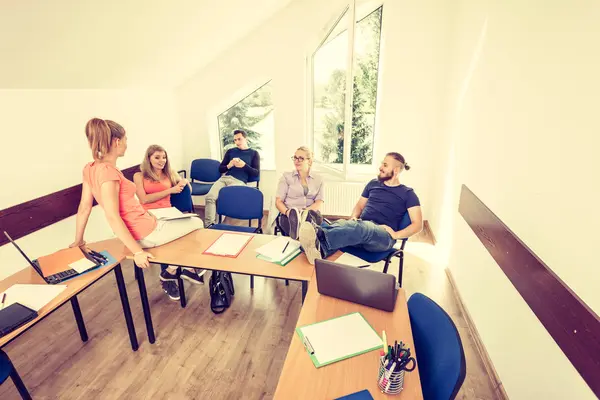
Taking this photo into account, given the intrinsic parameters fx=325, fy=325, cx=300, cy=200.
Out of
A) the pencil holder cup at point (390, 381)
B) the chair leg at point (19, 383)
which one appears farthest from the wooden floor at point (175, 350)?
the pencil holder cup at point (390, 381)

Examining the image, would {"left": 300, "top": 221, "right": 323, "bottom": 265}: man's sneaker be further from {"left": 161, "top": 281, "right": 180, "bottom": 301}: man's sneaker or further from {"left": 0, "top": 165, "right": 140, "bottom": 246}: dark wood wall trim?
{"left": 0, "top": 165, "right": 140, "bottom": 246}: dark wood wall trim

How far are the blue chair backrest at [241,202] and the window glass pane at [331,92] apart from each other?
5.98ft

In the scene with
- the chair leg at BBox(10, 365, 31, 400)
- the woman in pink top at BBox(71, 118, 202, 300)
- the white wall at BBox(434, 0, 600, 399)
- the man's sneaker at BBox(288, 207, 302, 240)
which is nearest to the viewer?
the white wall at BBox(434, 0, 600, 399)

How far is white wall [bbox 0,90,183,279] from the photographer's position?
2445 millimetres

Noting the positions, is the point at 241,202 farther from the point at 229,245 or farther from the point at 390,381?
the point at 390,381

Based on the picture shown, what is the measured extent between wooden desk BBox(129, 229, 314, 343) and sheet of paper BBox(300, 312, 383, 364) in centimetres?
40

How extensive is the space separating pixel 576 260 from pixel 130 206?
2.46m

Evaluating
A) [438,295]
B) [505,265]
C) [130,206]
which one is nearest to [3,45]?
[130,206]

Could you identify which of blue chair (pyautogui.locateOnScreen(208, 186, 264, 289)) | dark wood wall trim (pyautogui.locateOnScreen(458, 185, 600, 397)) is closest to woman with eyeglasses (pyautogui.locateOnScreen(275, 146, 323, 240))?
blue chair (pyautogui.locateOnScreen(208, 186, 264, 289))

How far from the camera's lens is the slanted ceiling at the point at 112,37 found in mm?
1903

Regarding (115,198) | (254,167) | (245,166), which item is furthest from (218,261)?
(254,167)

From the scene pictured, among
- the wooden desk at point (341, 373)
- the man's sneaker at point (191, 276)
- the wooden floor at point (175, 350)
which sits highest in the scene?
the wooden desk at point (341, 373)

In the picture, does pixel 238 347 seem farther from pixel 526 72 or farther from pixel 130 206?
pixel 526 72

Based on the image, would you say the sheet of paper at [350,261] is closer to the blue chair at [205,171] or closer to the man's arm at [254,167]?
the man's arm at [254,167]
